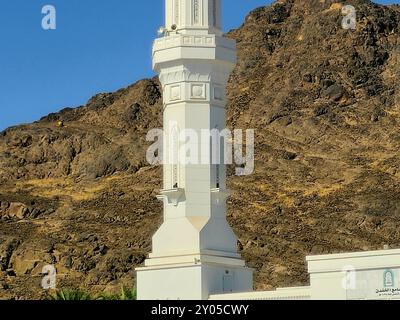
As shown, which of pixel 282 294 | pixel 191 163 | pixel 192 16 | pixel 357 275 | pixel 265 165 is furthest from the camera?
pixel 265 165

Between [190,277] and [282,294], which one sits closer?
[282,294]

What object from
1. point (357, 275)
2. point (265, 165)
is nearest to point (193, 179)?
point (357, 275)

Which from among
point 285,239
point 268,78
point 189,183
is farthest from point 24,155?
point 189,183

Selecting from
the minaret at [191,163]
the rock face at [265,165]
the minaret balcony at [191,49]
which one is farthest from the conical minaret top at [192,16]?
the rock face at [265,165]

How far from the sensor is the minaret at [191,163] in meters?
43.3

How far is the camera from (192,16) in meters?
44.4

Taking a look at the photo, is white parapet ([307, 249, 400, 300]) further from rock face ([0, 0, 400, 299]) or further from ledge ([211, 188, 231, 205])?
rock face ([0, 0, 400, 299])

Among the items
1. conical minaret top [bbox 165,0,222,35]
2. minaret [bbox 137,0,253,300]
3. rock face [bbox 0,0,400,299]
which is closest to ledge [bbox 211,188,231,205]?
minaret [bbox 137,0,253,300]

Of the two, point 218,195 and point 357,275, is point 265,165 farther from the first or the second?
point 357,275

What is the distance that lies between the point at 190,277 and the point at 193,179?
336 cm

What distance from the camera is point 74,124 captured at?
406ft

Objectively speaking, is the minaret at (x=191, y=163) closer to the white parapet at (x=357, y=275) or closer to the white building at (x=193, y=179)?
the white building at (x=193, y=179)
